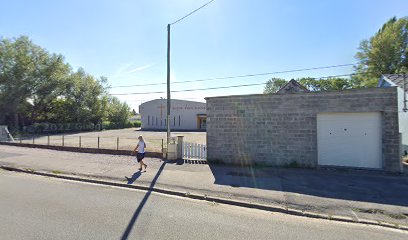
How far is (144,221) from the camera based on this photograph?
482 cm

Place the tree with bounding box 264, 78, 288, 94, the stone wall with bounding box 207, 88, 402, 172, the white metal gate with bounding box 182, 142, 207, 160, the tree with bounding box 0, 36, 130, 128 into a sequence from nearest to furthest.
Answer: the stone wall with bounding box 207, 88, 402, 172 → the white metal gate with bounding box 182, 142, 207, 160 → the tree with bounding box 0, 36, 130, 128 → the tree with bounding box 264, 78, 288, 94

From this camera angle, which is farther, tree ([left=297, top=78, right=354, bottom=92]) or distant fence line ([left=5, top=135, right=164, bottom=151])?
tree ([left=297, top=78, right=354, bottom=92])

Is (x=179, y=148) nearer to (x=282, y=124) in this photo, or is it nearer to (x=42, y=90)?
(x=282, y=124)

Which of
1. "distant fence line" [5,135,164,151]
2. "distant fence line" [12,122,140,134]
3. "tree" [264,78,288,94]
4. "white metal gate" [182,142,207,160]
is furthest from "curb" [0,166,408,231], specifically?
"tree" [264,78,288,94]

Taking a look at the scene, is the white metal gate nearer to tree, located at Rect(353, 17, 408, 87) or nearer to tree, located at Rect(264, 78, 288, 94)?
tree, located at Rect(353, 17, 408, 87)

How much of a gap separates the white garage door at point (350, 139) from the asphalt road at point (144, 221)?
5521 millimetres

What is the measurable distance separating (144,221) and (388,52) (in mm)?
42240

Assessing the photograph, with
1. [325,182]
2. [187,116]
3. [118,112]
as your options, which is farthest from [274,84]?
[325,182]

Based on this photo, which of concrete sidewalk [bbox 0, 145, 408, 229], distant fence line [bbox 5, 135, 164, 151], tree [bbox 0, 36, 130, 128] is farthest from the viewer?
tree [bbox 0, 36, 130, 128]

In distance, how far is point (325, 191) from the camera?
6945mm

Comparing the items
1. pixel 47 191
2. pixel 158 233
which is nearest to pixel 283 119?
pixel 158 233

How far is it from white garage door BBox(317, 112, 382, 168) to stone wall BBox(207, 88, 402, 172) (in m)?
0.27

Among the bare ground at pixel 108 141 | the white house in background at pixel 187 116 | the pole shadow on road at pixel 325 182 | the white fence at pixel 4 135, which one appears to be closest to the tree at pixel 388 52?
the white house in background at pixel 187 116

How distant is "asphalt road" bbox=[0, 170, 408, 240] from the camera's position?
425 centimetres
